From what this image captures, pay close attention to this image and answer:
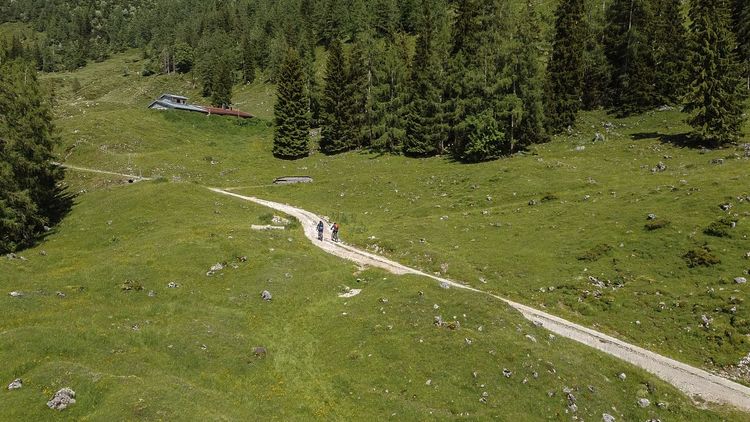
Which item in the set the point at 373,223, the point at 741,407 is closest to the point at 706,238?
the point at 741,407

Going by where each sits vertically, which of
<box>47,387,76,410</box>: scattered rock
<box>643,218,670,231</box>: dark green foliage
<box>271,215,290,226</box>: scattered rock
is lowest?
<box>271,215,290,226</box>: scattered rock

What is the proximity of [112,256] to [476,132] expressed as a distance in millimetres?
58063

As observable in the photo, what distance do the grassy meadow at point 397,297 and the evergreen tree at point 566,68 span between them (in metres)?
13.8

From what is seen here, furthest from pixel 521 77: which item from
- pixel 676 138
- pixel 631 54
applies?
pixel 631 54

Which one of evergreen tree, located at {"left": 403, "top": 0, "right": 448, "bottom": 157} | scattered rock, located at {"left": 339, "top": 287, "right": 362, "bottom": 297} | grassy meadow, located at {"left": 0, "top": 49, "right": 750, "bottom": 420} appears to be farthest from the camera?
evergreen tree, located at {"left": 403, "top": 0, "right": 448, "bottom": 157}

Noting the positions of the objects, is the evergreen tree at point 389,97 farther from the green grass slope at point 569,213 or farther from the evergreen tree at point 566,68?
the evergreen tree at point 566,68

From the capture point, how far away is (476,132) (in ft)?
265

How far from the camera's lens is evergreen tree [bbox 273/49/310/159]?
10119cm

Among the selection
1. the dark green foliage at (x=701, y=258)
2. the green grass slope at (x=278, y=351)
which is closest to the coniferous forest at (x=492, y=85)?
the green grass slope at (x=278, y=351)

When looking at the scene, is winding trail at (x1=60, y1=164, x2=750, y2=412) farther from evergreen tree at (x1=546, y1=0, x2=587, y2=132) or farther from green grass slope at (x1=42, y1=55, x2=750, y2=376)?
evergreen tree at (x1=546, y1=0, x2=587, y2=132)

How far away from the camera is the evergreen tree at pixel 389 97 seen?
3671 inches

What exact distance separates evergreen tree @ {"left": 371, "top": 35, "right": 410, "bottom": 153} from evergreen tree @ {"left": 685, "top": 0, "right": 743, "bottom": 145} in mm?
47619

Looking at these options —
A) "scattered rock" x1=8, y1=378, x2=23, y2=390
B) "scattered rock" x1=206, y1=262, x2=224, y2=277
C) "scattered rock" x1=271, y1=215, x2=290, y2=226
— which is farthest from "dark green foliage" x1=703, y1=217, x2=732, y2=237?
"scattered rock" x1=8, y1=378, x2=23, y2=390

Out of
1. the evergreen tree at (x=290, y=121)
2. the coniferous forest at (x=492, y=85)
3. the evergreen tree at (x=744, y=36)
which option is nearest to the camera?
the coniferous forest at (x=492, y=85)
